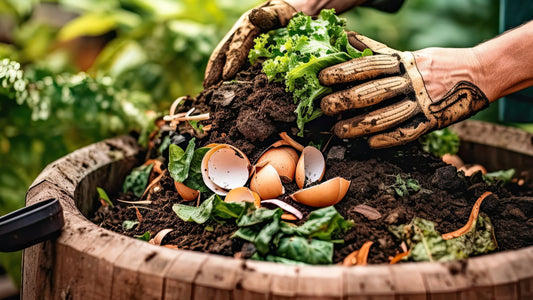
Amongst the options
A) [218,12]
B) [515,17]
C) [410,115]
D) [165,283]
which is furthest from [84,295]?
[218,12]

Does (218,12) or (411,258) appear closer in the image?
(411,258)

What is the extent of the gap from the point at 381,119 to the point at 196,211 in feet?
2.34

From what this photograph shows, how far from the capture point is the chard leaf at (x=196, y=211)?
1481 millimetres

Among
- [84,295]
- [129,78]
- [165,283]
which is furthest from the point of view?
[129,78]

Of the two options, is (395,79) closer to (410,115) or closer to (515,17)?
(410,115)

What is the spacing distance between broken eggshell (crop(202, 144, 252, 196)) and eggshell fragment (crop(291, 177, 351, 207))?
0.75ft

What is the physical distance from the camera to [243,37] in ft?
6.50

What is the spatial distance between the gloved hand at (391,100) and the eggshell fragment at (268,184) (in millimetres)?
296

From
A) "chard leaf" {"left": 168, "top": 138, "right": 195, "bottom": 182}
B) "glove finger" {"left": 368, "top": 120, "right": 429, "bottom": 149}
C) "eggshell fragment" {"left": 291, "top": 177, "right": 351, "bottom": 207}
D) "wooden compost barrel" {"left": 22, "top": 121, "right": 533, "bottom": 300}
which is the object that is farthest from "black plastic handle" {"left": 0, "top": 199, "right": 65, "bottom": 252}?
"glove finger" {"left": 368, "top": 120, "right": 429, "bottom": 149}

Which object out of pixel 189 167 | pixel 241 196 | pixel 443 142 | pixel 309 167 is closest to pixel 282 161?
pixel 309 167

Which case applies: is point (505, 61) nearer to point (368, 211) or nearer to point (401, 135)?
point (401, 135)

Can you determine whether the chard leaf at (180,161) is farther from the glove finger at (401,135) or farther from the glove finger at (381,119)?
the glove finger at (401,135)

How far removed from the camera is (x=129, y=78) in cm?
372

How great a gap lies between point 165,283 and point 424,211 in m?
0.87
